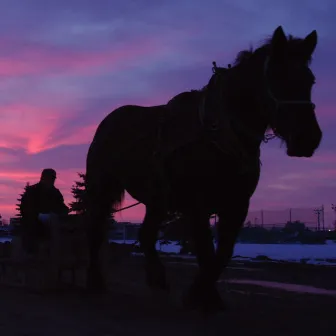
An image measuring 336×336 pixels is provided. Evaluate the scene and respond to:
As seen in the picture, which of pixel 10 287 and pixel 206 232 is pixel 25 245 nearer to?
pixel 10 287

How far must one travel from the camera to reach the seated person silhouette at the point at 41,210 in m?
8.91

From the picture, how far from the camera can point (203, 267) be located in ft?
20.5

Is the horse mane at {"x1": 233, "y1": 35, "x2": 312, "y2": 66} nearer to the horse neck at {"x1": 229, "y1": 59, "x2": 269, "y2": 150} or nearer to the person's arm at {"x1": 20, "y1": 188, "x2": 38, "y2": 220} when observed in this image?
the horse neck at {"x1": 229, "y1": 59, "x2": 269, "y2": 150}

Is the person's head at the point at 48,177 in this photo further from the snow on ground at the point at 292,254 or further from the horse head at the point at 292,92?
the snow on ground at the point at 292,254

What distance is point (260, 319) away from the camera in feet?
19.7

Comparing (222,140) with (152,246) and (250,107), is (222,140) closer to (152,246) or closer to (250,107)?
(250,107)

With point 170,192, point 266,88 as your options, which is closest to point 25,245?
point 170,192

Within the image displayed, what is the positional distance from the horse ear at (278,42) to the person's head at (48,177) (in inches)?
197

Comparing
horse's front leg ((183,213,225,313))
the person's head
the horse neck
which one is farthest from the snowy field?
the horse neck

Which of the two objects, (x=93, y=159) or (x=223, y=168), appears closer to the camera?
(x=223, y=168)

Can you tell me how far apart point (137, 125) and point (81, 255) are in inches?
94.0

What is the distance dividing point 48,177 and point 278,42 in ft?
16.9

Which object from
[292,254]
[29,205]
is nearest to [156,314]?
[29,205]

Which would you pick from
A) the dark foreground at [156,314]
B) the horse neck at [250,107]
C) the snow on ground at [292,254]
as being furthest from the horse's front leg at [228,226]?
the snow on ground at [292,254]
